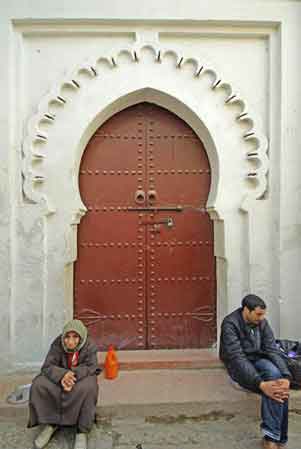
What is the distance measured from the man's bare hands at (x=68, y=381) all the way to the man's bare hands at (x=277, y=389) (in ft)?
4.12

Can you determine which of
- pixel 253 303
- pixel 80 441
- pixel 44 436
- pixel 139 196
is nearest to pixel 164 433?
pixel 80 441

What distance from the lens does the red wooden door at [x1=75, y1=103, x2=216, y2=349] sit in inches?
162

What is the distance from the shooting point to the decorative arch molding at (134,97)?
383 cm

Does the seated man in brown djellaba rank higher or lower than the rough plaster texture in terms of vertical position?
lower

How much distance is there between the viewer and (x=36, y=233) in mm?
3811

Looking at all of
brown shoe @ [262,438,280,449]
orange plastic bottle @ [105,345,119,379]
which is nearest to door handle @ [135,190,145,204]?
orange plastic bottle @ [105,345,119,379]

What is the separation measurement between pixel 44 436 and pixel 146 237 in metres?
1.96

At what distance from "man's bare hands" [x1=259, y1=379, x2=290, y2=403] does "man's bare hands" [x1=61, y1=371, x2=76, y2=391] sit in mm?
1257

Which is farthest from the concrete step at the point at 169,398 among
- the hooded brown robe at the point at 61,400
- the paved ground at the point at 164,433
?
the hooded brown robe at the point at 61,400

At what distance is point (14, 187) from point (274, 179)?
2.40 m

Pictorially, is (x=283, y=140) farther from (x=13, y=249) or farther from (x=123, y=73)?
(x=13, y=249)

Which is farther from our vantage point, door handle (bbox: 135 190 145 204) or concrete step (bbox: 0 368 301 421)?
door handle (bbox: 135 190 145 204)

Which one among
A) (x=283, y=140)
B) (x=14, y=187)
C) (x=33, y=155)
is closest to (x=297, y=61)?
(x=283, y=140)

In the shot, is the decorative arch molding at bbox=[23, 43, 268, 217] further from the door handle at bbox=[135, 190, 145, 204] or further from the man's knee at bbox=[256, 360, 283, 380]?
the man's knee at bbox=[256, 360, 283, 380]
